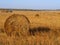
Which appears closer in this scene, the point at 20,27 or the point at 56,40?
the point at 56,40

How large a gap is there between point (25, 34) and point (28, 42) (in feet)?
14.5

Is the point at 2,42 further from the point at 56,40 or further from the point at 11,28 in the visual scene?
the point at 11,28

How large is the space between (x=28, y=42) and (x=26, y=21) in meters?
5.66

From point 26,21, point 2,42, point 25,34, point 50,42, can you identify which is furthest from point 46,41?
point 26,21

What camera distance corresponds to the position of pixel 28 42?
39.2 feet

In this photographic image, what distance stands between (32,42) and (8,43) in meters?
1.03

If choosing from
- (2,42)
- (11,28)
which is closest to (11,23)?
(11,28)

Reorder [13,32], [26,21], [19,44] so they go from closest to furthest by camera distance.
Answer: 1. [19,44]
2. [13,32]
3. [26,21]

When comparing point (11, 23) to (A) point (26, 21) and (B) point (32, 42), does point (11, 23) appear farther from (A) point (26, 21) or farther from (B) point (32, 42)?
(B) point (32, 42)

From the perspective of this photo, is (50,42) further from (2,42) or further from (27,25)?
(27,25)

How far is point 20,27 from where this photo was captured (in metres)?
16.9

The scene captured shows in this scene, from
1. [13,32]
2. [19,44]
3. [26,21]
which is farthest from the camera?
[26,21]

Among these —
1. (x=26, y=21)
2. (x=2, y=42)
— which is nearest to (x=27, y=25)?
(x=26, y=21)

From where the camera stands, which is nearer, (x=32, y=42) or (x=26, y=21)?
(x=32, y=42)
